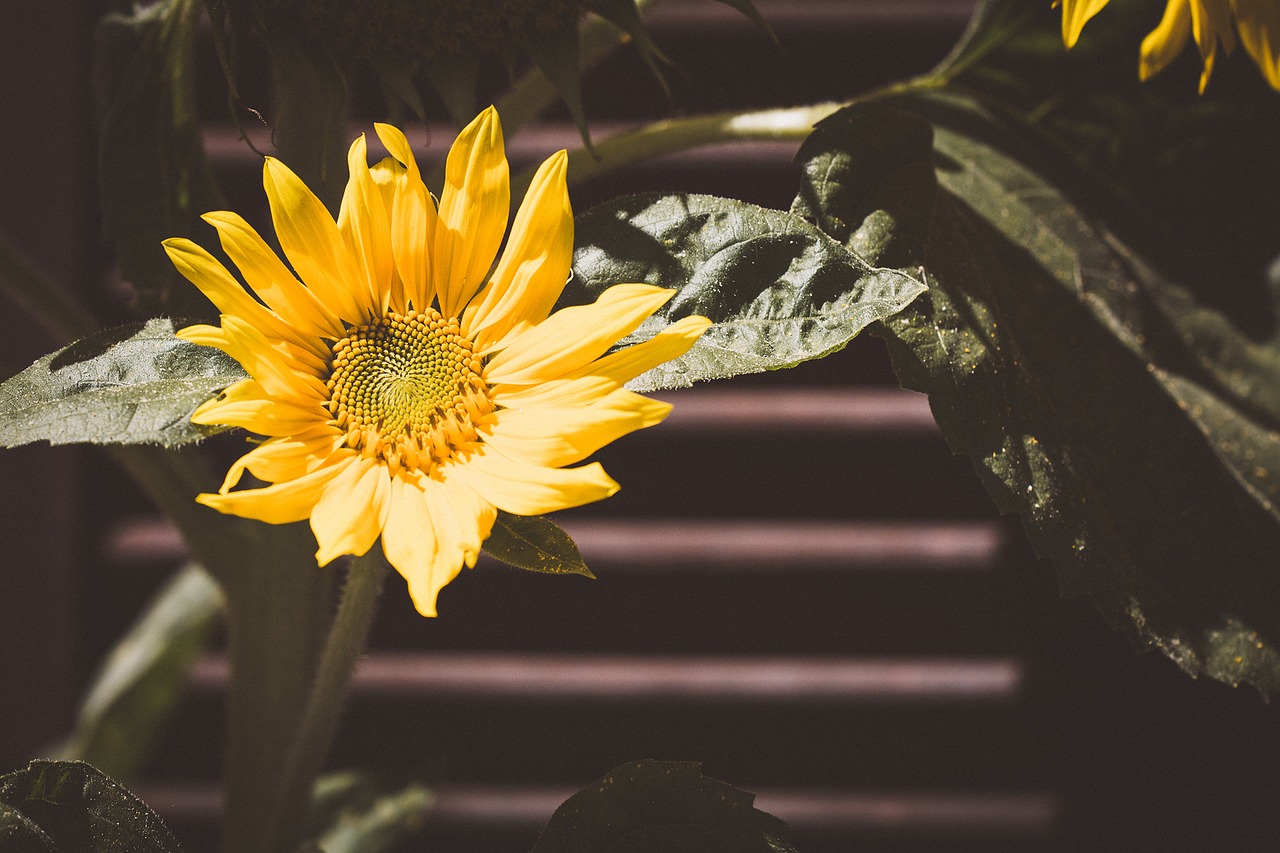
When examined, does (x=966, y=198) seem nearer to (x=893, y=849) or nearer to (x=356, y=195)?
(x=356, y=195)

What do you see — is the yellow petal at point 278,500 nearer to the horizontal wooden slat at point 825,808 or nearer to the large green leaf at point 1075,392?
the large green leaf at point 1075,392

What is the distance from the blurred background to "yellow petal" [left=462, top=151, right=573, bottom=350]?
68 cm

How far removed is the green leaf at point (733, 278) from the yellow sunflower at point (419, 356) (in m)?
0.03

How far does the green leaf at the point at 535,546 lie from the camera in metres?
0.37

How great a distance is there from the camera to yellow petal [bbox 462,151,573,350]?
1.24 feet

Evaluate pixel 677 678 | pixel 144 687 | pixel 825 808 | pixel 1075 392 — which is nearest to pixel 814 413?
pixel 677 678

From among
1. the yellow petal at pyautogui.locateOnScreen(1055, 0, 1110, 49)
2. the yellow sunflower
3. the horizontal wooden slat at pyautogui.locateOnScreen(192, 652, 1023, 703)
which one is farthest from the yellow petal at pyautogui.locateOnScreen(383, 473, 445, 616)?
the horizontal wooden slat at pyautogui.locateOnScreen(192, 652, 1023, 703)

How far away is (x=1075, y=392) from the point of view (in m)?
0.51

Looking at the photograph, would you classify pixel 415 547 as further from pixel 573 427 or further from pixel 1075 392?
pixel 1075 392

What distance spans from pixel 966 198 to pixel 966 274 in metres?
0.08

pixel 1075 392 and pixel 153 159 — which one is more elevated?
pixel 153 159

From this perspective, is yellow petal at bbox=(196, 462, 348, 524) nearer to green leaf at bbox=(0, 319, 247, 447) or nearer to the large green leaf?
green leaf at bbox=(0, 319, 247, 447)

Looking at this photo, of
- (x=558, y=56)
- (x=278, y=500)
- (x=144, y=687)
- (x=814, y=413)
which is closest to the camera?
(x=278, y=500)

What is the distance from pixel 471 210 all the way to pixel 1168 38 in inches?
14.2
